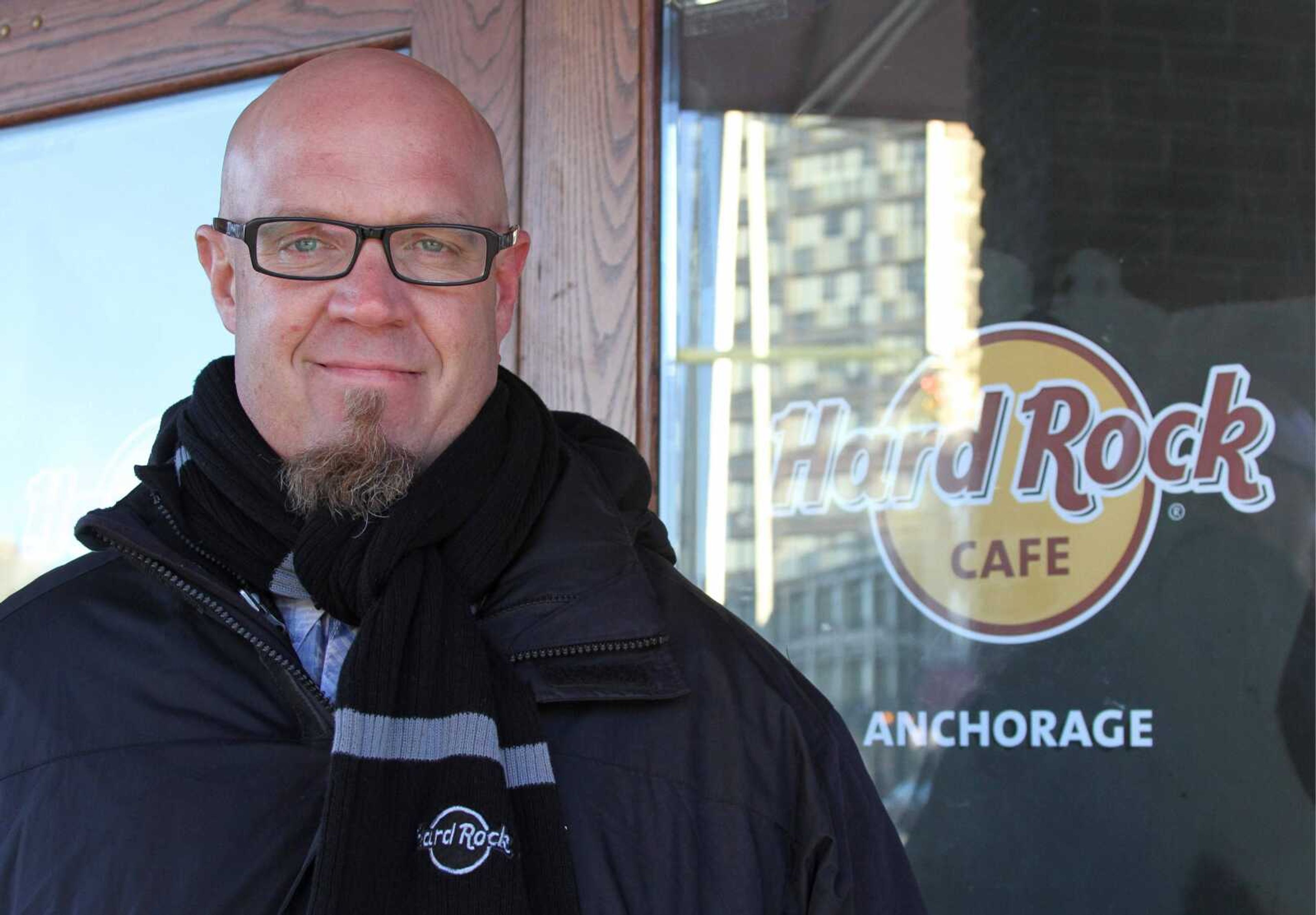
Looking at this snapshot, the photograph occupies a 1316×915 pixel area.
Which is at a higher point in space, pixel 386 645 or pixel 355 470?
pixel 355 470

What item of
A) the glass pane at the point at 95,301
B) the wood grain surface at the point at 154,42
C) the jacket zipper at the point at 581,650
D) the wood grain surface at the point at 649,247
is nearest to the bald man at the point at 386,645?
the jacket zipper at the point at 581,650

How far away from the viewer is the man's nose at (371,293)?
1.58 metres

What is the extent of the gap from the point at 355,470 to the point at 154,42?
1535 mm

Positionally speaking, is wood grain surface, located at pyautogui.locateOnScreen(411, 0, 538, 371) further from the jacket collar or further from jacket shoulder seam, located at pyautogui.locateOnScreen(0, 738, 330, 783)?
jacket shoulder seam, located at pyautogui.locateOnScreen(0, 738, 330, 783)

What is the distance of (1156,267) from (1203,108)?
0.27m

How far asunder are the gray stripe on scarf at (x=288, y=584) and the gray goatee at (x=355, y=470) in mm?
67

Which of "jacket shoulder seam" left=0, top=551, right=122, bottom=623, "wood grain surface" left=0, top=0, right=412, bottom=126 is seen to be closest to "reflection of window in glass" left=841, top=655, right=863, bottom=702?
"jacket shoulder seam" left=0, top=551, right=122, bottom=623

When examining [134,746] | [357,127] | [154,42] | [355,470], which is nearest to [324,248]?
[357,127]

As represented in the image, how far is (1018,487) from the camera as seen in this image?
2.29m

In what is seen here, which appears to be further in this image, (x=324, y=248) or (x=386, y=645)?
→ (x=324, y=248)

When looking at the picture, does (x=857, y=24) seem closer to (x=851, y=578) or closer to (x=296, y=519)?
(x=851, y=578)

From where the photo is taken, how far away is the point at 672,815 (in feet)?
4.76

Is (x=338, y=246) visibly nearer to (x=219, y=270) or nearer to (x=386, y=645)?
(x=219, y=270)

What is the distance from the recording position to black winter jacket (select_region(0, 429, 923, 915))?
4.49ft
